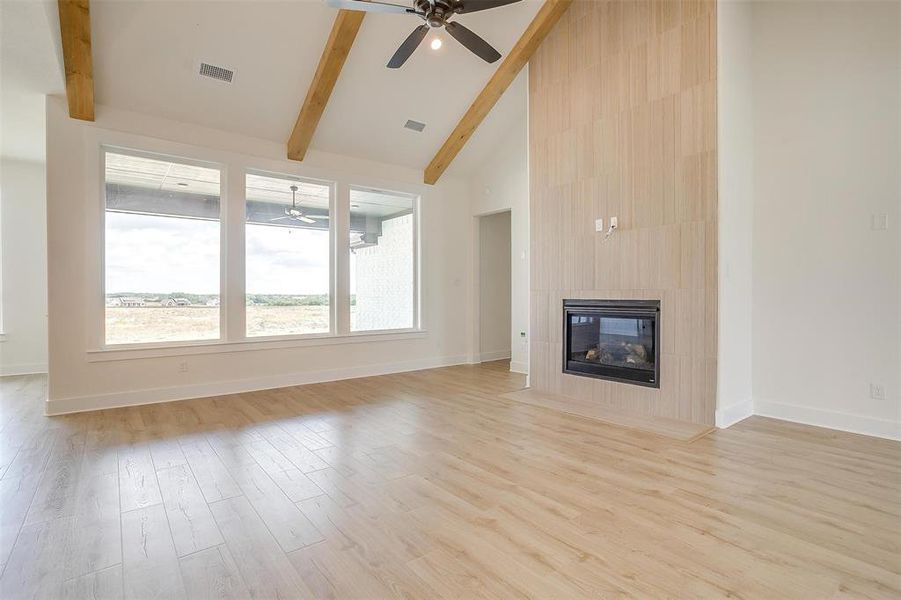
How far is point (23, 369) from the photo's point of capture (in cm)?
614

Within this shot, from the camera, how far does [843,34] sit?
11.5 feet

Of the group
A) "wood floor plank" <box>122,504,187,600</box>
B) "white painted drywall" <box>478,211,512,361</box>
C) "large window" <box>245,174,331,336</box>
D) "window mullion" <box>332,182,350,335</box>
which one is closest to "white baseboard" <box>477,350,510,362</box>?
"white painted drywall" <box>478,211,512,361</box>

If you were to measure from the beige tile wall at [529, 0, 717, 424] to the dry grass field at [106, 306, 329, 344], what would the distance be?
2.90 m

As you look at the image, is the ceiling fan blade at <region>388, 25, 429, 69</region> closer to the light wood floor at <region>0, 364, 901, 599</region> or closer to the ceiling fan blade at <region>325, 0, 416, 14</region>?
the ceiling fan blade at <region>325, 0, 416, 14</region>

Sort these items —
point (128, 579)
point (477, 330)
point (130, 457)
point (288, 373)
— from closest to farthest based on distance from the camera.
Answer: point (128, 579)
point (130, 457)
point (288, 373)
point (477, 330)

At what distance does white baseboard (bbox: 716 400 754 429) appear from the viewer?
3.51 meters

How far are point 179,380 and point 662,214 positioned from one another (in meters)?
5.13

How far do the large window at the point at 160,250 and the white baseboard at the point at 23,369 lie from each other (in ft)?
A: 10.4

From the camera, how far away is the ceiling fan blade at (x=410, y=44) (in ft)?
11.7

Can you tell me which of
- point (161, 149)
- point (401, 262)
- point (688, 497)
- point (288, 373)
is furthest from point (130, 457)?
point (401, 262)

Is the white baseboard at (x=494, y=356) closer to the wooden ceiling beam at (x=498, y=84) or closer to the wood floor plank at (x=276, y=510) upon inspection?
the wooden ceiling beam at (x=498, y=84)

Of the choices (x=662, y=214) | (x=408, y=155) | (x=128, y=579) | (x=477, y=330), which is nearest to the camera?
(x=128, y=579)

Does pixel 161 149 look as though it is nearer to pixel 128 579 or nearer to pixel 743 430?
pixel 128 579

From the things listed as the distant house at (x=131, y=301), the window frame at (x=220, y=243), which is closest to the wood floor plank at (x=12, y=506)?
the window frame at (x=220, y=243)
